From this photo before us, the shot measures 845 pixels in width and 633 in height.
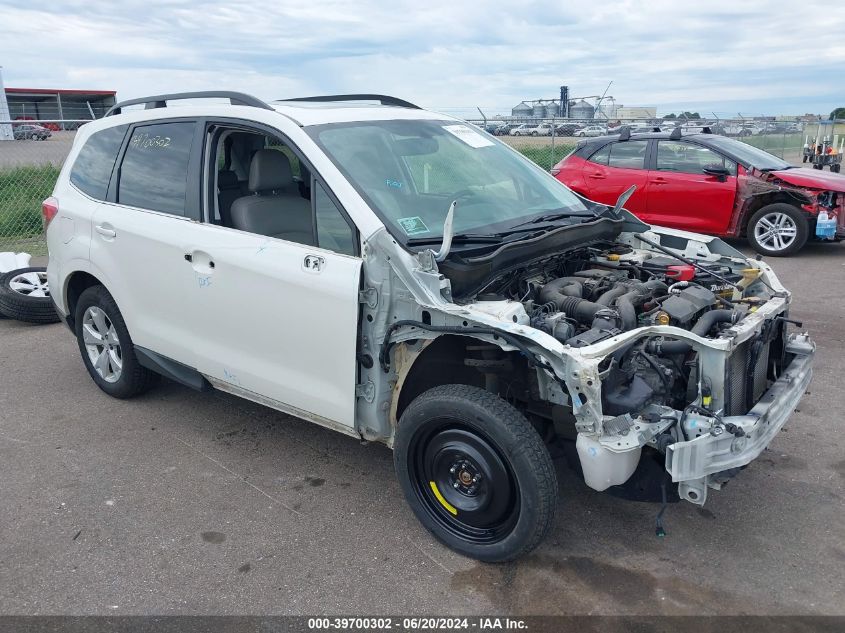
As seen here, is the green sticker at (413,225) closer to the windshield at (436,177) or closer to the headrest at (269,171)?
the windshield at (436,177)

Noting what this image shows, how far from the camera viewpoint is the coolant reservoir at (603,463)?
2857mm

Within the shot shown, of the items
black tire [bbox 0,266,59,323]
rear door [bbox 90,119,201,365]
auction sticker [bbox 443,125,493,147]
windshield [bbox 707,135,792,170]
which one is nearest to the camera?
rear door [bbox 90,119,201,365]

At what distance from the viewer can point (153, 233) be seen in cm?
426

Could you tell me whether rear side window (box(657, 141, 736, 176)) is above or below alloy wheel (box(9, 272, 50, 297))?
above

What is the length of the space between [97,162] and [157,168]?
76 centimetres

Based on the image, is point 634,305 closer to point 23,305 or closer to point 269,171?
point 269,171

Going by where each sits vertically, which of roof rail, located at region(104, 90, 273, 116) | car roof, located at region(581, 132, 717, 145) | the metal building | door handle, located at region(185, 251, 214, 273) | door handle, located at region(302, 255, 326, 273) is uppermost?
the metal building

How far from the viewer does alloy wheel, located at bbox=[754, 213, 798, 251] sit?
9.52 m

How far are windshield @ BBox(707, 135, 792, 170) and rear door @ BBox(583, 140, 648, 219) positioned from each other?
0.96 metres

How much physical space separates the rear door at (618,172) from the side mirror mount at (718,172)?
82 cm

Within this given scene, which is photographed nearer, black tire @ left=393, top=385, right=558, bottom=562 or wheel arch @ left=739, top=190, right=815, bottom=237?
black tire @ left=393, top=385, right=558, bottom=562

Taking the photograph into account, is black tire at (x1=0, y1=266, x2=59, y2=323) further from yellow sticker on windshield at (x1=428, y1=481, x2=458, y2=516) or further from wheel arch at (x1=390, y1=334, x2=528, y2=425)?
yellow sticker on windshield at (x1=428, y1=481, x2=458, y2=516)

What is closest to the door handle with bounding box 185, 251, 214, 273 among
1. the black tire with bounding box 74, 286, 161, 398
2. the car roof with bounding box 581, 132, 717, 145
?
the black tire with bounding box 74, 286, 161, 398

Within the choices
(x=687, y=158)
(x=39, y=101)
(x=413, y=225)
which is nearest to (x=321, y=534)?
(x=413, y=225)
